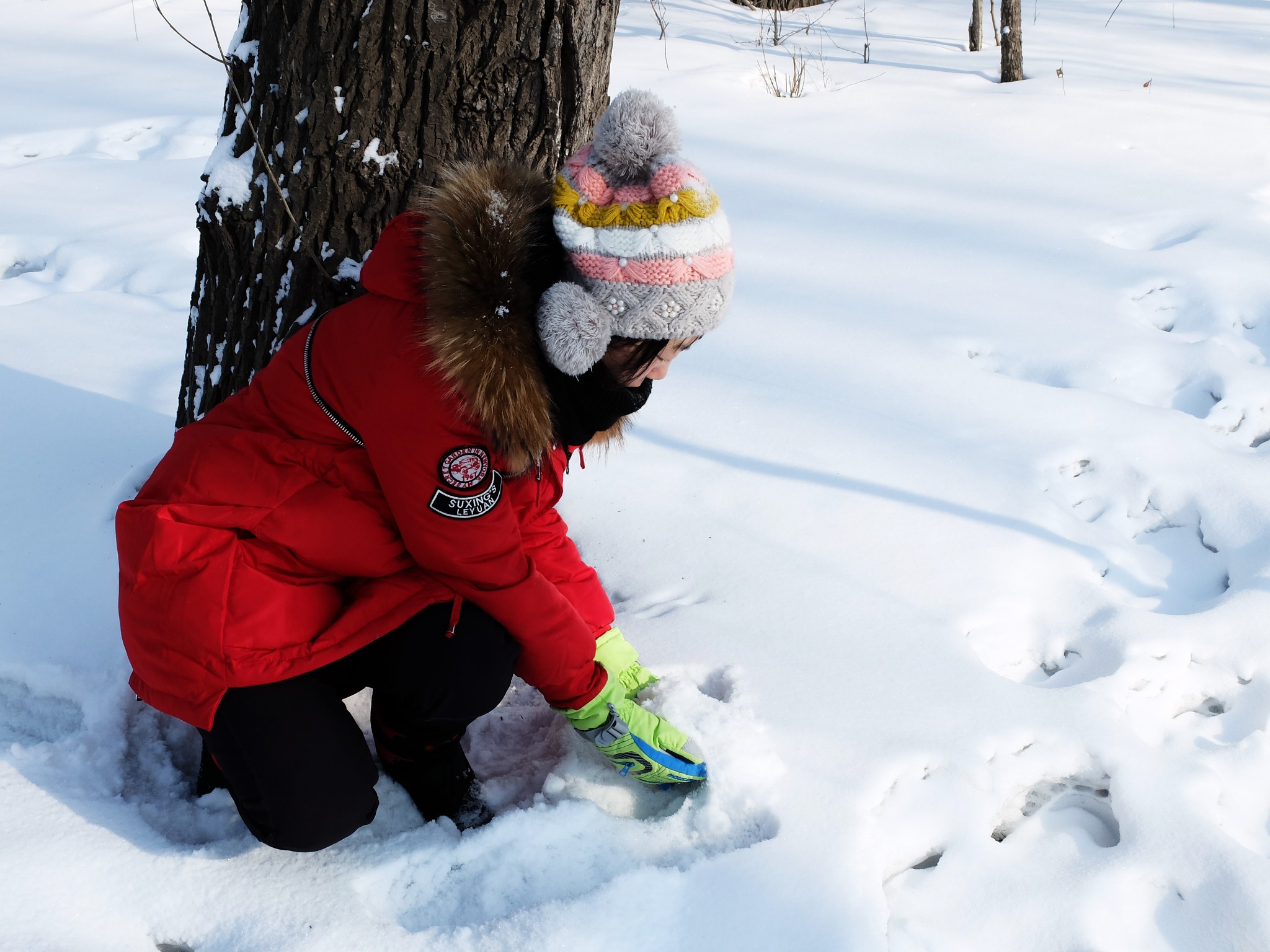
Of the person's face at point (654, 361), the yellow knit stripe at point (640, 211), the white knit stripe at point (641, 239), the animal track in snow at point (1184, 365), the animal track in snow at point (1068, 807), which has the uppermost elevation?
the yellow knit stripe at point (640, 211)

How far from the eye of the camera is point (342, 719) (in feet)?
4.45

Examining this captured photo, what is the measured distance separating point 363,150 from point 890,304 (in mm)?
1684

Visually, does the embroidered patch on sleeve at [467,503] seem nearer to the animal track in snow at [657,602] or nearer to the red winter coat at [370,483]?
the red winter coat at [370,483]

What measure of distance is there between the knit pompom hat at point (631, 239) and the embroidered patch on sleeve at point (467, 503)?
0.68ft

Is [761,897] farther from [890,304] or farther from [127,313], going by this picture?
[127,313]

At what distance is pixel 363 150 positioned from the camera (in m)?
1.64

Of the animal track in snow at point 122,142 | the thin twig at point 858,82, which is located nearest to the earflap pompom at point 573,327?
the animal track in snow at point 122,142

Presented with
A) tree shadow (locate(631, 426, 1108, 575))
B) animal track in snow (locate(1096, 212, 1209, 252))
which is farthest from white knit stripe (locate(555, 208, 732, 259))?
animal track in snow (locate(1096, 212, 1209, 252))

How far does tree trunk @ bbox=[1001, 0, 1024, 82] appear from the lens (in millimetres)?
4715

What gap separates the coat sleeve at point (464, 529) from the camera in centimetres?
125

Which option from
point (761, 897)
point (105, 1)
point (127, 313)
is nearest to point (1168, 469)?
point (761, 897)

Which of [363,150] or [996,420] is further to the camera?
[996,420]

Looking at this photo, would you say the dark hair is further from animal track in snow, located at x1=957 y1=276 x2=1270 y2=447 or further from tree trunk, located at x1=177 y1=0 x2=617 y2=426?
animal track in snow, located at x1=957 y1=276 x2=1270 y2=447

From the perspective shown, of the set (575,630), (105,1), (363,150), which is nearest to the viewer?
A: (575,630)
